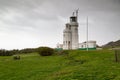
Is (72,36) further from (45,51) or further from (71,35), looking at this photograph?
(45,51)

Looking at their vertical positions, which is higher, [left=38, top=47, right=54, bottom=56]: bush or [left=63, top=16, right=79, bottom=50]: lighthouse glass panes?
[left=63, top=16, right=79, bottom=50]: lighthouse glass panes

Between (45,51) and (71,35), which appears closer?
(45,51)

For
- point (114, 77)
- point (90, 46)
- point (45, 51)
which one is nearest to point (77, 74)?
point (114, 77)

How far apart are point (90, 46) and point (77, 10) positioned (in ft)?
47.7

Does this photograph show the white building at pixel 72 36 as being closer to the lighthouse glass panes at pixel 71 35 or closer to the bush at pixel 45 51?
the lighthouse glass panes at pixel 71 35

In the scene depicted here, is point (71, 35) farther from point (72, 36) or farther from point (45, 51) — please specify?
point (45, 51)

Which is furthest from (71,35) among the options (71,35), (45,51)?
(45,51)

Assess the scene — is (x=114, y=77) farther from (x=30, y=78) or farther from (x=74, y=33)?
(x=74, y=33)

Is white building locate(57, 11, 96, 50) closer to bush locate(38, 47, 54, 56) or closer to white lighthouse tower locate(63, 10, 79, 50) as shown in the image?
white lighthouse tower locate(63, 10, 79, 50)

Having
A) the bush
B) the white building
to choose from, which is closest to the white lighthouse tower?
the white building

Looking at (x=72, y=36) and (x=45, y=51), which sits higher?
(x=72, y=36)

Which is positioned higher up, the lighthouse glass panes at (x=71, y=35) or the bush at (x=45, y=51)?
the lighthouse glass panes at (x=71, y=35)

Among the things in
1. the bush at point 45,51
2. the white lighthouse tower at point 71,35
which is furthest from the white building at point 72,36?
the bush at point 45,51

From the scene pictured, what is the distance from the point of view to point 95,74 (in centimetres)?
1656
